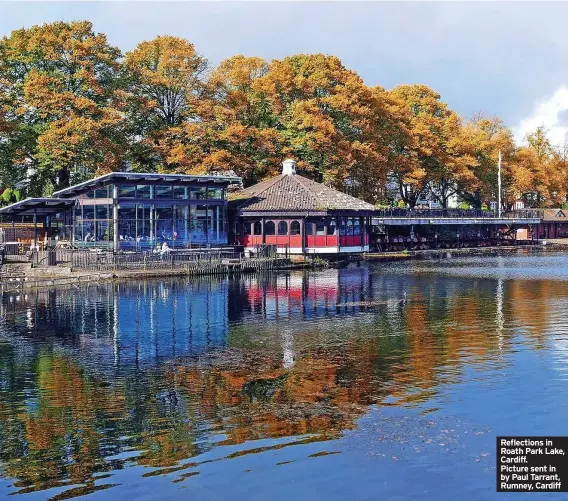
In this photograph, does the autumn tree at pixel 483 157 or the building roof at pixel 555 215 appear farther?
the building roof at pixel 555 215

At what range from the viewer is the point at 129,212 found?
60812 millimetres

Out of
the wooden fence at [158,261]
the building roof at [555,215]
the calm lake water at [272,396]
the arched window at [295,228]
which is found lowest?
the calm lake water at [272,396]

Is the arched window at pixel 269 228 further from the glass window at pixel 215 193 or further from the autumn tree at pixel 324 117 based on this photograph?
the autumn tree at pixel 324 117

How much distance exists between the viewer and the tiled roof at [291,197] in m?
69.6

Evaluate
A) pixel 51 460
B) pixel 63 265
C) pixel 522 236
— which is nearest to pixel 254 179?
pixel 63 265

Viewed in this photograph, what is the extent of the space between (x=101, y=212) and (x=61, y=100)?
10247mm

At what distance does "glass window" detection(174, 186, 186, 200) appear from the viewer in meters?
63.7

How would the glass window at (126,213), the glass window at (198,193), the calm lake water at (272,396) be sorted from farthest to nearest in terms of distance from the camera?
the glass window at (198,193), the glass window at (126,213), the calm lake water at (272,396)

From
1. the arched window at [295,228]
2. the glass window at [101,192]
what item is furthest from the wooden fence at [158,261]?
the arched window at [295,228]

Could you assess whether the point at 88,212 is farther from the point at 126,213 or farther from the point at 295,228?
the point at 295,228

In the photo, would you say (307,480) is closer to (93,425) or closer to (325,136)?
(93,425)

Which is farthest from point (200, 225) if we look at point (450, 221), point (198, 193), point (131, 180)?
point (450, 221)

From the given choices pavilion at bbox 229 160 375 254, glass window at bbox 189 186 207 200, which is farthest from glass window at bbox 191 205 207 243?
pavilion at bbox 229 160 375 254

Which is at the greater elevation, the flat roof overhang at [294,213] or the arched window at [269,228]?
the flat roof overhang at [294,213]
